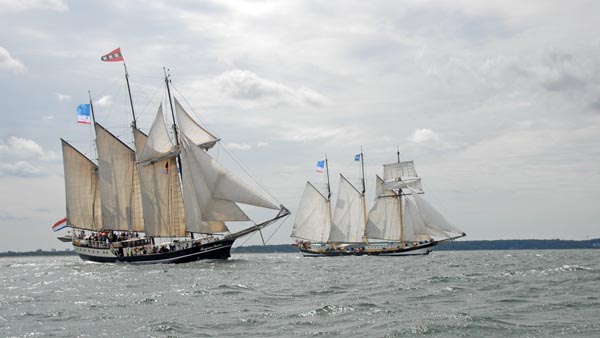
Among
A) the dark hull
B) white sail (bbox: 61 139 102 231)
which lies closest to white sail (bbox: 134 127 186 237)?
white sail (bbox: 61 139 102 231)

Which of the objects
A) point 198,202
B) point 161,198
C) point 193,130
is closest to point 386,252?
point 161,198

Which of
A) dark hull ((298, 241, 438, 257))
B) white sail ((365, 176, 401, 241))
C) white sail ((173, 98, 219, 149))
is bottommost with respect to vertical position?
dark hull ((298, 241, 438, 257))

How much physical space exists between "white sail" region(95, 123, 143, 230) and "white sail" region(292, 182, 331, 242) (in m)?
30.1

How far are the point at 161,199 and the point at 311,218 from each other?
3246 cm

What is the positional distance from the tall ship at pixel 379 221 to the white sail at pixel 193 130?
32.6 metres

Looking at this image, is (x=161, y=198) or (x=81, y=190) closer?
(x=161, y=198)

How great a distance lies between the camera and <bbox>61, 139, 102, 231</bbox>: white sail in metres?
79.1

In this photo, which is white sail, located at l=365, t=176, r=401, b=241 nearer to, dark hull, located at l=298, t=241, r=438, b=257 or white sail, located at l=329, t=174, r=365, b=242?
dark hull, located at l=298, t=241, r=438, b=257

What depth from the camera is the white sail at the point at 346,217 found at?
10088cm

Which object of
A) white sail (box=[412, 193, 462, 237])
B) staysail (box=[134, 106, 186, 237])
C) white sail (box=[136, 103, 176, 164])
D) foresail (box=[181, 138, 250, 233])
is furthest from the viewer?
white sail (box=[412, 193, 462, 237])

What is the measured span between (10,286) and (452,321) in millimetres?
33001

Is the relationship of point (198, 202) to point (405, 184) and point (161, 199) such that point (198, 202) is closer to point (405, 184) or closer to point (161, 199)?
point (161, 199)

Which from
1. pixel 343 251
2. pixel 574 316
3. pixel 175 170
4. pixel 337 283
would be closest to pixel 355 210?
pixel 343 251

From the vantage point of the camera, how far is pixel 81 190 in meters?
80.3
